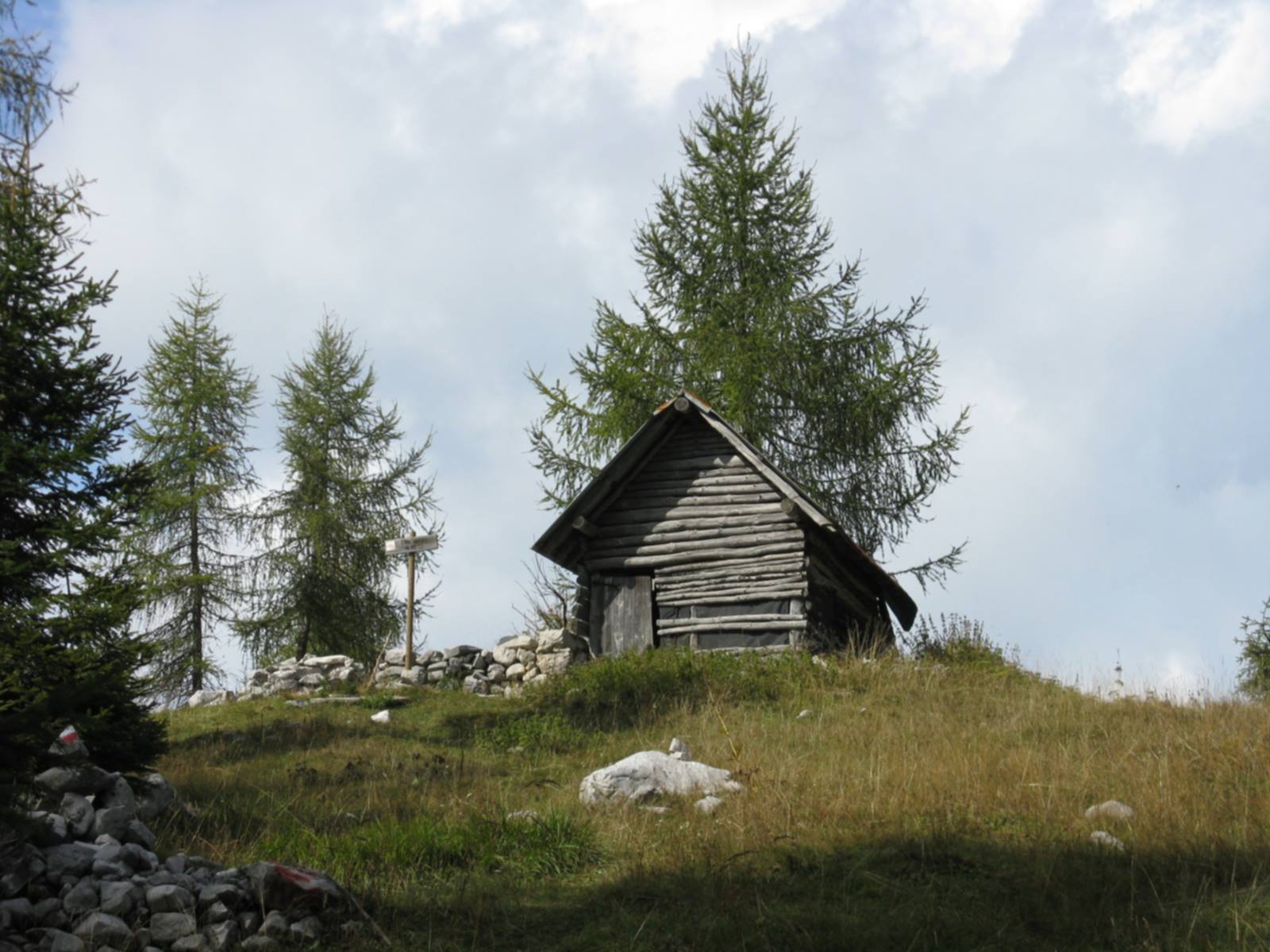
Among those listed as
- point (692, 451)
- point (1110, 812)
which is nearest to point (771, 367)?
point (692, 451)

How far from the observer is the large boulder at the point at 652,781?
9055mm

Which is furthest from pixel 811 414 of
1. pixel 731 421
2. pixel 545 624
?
pixel 545 624

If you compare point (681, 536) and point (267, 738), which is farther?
point (681, 536)

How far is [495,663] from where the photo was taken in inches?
766

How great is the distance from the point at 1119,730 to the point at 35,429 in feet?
39.7

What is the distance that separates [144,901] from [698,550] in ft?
41.2

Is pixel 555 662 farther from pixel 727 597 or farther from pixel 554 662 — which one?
pixel 727 597

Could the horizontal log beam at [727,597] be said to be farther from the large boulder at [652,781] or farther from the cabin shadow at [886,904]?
the cabin shadow at [886,904]

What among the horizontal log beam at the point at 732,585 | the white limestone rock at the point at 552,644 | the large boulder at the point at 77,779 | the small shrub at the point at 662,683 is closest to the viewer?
the large boulder at the point at 77,779

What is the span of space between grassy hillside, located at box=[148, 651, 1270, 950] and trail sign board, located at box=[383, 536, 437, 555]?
6.46 m

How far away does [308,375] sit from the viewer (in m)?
27.7

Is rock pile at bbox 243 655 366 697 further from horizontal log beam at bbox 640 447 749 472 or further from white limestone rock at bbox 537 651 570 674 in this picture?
horizontal log beam at bbox 640 447 749 472

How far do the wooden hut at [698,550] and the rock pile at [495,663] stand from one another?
0.54 metres

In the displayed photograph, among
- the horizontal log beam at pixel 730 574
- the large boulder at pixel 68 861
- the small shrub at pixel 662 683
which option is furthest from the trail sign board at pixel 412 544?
the large boulder at pixel 68 861
